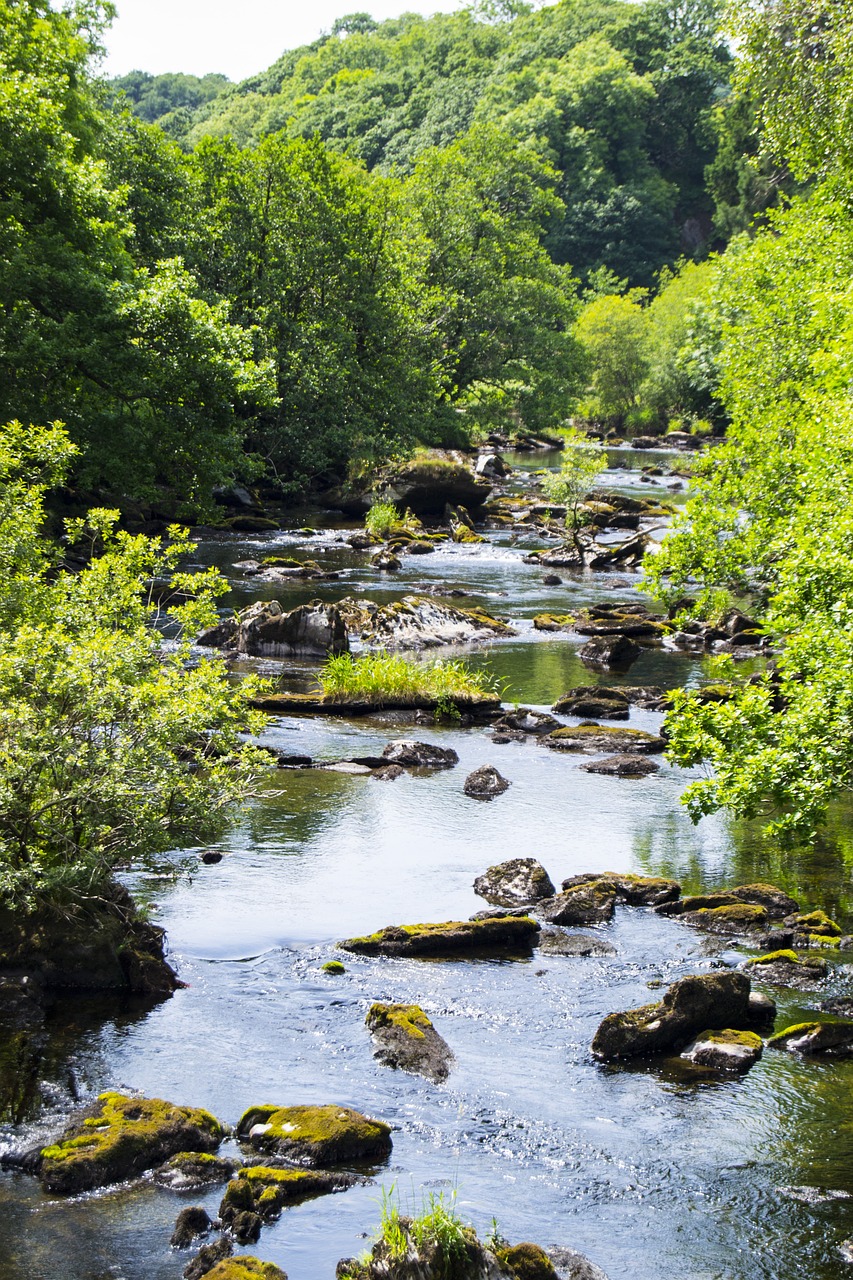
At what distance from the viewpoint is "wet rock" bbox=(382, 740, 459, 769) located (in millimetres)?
19266

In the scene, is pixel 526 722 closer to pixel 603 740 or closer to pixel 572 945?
pixel 603 740

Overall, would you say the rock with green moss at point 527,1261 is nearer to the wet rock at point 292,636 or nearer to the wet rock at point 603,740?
the wet rock at point 603,740

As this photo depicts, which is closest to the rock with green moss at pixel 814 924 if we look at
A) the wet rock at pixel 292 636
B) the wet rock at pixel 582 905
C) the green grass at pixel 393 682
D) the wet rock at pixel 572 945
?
the wet rock at pixel 582 905

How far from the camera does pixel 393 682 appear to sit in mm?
23141

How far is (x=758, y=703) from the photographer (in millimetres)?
12773

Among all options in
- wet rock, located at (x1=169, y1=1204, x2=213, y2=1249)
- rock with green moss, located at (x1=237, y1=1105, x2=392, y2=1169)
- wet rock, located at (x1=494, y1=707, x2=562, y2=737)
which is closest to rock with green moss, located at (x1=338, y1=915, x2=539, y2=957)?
rock with green moss, located at (x1=237, y1=1105, x2=392, y2=1169)

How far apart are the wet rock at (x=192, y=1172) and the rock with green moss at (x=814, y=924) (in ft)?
23.7

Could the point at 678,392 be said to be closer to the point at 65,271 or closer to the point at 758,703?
the point at 65,271

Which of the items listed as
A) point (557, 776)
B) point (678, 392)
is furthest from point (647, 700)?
point (678, 392)

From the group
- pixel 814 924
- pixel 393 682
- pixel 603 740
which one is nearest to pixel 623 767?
pixel 603 740

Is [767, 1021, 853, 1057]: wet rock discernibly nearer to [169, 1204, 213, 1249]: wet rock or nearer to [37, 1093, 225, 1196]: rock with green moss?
[37, 1093, 225, 1196]: rock with green moss

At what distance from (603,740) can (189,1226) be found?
14.2m

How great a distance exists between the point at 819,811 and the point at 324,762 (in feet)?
30.4

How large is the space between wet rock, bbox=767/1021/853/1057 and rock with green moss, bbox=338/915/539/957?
299 cm
